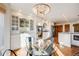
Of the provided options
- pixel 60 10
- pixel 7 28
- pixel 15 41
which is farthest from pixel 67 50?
pixel 7 28

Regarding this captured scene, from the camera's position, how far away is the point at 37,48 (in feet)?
4.65

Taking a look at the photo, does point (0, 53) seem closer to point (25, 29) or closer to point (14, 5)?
point (25, 29)

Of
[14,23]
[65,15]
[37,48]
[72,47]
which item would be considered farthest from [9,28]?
[72,47]

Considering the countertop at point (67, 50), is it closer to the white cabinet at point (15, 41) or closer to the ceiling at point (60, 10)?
the ceiling at point (60, 10)

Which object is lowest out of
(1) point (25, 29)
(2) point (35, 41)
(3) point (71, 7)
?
(2) point (35, 41)

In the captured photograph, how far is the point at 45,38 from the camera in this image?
1.43 meters

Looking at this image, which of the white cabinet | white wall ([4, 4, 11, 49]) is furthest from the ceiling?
the white cabinet

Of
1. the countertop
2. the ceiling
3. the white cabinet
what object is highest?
the ceiling

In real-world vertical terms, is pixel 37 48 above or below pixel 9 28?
below

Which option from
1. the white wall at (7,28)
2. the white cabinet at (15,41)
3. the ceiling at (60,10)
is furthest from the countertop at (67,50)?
the white wall at (7,28)

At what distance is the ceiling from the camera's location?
137 cm

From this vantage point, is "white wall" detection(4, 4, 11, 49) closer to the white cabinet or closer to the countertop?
the white cabinet

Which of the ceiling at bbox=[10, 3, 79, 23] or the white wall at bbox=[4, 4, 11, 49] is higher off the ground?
the ceiling at bbox=[10, 3, 79, 23]

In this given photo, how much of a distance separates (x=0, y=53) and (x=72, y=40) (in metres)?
0.99
